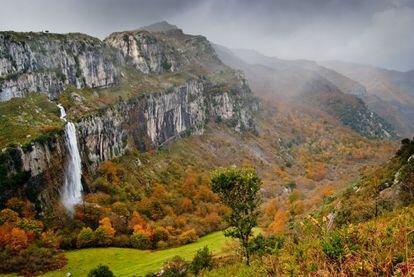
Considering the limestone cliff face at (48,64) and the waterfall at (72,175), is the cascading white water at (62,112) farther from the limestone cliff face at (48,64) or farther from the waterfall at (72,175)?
the waterfall at (72,175)

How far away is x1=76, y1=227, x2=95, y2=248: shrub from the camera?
9288 cm

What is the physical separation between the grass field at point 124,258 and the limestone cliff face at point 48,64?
7540 centimetres

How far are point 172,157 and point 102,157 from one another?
54.5 meters

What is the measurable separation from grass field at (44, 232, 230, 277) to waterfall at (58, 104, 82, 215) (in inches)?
867

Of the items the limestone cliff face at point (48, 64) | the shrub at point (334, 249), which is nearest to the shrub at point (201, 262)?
the shrub at point (334, 249)

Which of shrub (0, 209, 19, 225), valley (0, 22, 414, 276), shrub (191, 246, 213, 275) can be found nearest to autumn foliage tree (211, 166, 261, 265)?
valley (0, 22, 414, 276)

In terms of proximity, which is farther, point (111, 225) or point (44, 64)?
point (44, 64)

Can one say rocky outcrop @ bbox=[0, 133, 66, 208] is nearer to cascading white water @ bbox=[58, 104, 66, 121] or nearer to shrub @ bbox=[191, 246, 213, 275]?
cascading white water @ bbox=[58, 104, 66, 121]

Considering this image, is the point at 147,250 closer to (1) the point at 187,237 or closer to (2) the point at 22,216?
(1) the point at 187,237

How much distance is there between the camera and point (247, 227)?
42406mm

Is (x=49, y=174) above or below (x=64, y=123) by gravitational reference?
below

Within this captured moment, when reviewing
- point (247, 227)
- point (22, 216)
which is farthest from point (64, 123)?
point (247, 227)

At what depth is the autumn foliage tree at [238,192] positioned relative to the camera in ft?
137

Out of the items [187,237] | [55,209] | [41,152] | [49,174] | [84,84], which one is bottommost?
[187,237]
